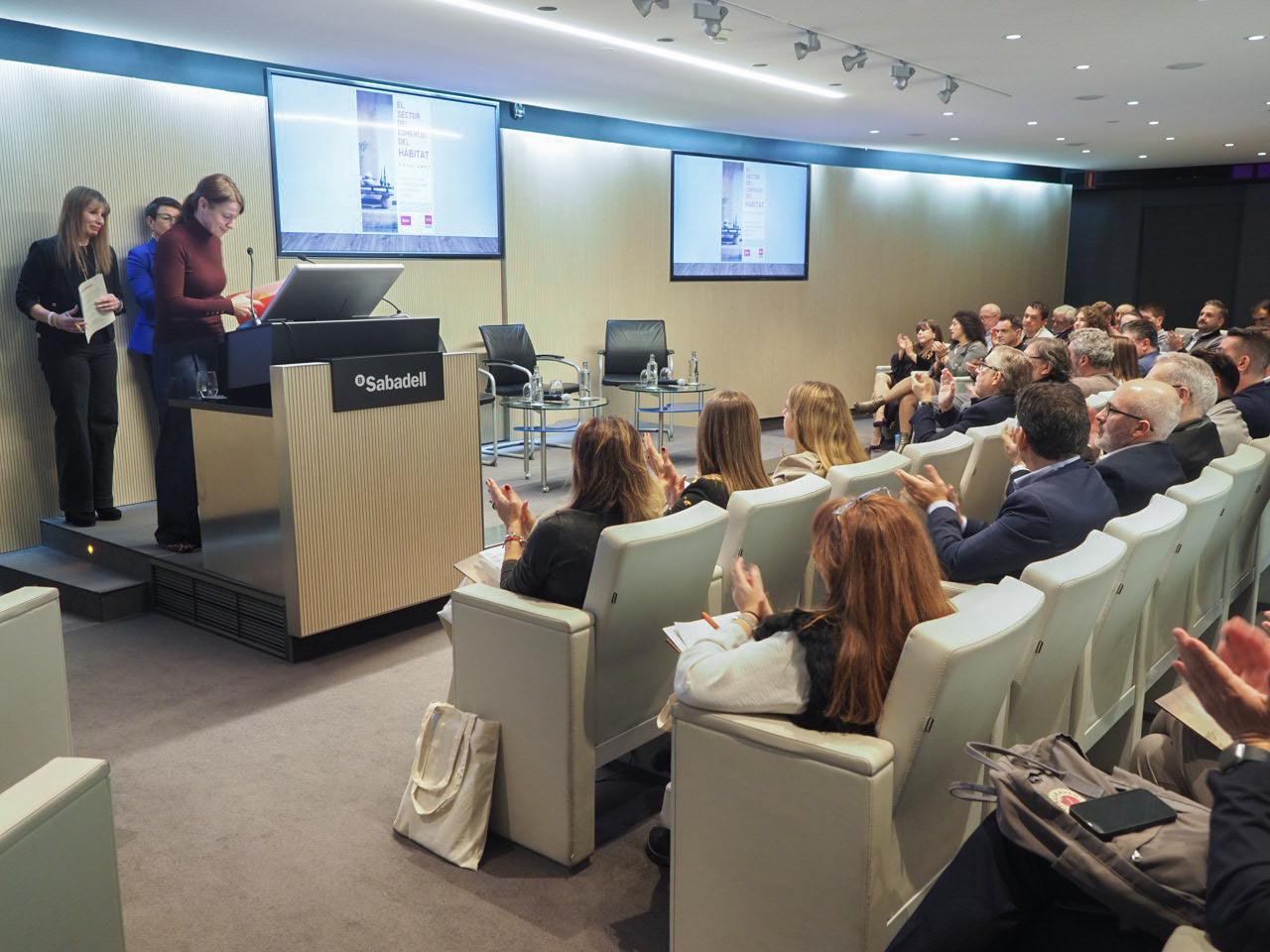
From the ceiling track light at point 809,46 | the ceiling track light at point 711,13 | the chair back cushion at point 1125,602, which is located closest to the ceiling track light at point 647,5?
the ceiling track light at point 711,13

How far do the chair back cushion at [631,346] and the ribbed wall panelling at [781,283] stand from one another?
→ 30 cm

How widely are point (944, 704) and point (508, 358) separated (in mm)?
6643

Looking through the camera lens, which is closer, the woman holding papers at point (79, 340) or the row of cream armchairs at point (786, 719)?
the row of cream armchairs at point (786, 719)

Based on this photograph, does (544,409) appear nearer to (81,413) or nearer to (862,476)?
(81,413)

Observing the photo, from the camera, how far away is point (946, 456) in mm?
3934

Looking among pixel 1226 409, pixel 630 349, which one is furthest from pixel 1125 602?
pixel 630 349

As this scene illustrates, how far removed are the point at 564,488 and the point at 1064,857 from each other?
5.66 m

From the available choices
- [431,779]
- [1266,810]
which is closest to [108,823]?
[431,779]

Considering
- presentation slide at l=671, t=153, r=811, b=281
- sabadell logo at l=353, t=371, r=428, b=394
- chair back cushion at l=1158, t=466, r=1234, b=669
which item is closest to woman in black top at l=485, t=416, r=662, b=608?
chair back cushion at l=1158, t=466, r=1234, b=669

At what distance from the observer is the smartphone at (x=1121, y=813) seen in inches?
55.5

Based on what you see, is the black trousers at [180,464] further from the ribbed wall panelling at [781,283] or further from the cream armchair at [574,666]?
the ribbed wall panelling at [781,283]

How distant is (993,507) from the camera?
4.31 metres

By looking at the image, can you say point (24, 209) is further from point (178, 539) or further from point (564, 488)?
point (564, 488)

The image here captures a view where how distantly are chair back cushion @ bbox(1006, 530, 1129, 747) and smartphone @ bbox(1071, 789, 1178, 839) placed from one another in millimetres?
610
